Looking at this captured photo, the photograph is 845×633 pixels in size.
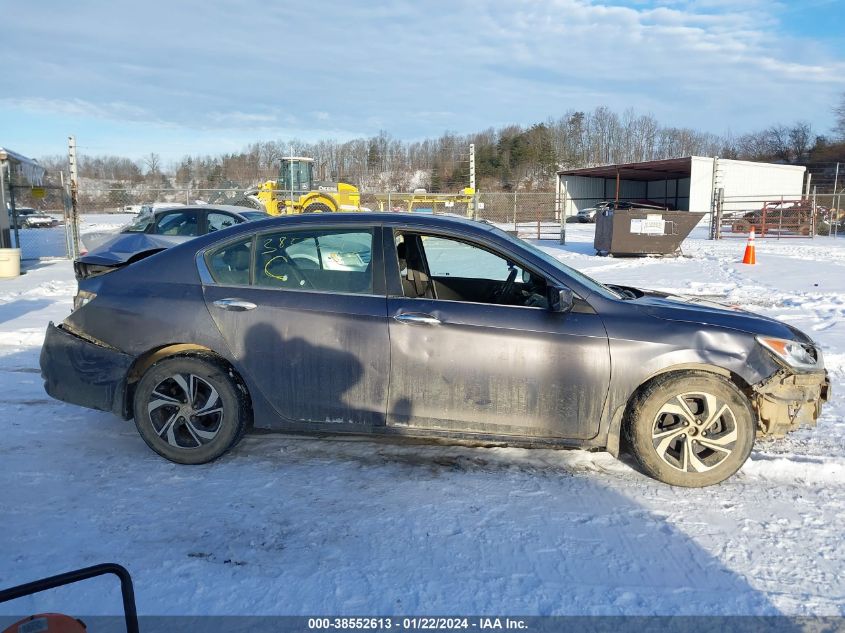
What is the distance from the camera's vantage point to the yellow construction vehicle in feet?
73.4

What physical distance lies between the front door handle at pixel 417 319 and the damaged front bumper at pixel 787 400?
198cm

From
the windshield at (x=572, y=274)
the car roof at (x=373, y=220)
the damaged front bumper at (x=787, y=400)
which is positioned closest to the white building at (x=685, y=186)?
the windshield at (x=572, y=274)

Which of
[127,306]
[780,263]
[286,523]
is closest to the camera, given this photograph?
[286,523]

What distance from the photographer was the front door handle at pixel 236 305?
4.00 m

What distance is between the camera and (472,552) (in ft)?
10.1

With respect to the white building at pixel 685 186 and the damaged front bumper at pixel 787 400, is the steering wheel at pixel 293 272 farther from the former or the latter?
the white building at pixel 685 186

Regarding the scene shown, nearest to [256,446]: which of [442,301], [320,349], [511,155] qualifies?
[320,349]

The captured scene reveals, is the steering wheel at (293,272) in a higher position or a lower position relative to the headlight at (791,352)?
higher

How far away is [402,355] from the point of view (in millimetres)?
3818

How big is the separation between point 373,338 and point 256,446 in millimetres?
1264

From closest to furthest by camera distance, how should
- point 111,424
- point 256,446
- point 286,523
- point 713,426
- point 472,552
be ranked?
point 472,552
point 286,523
point 713,426
point 256,446
point 111,424

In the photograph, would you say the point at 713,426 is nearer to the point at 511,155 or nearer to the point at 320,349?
the point at 320,349

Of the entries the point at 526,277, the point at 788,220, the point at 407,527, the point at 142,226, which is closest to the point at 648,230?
the point at 142,226

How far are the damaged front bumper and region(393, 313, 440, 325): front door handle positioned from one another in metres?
1.98
